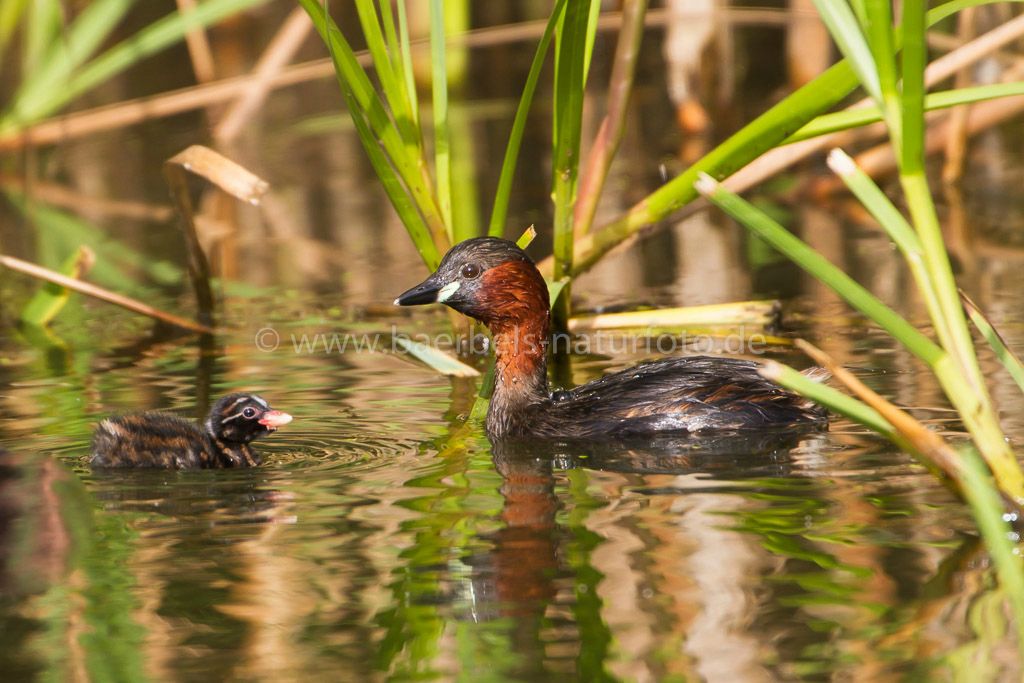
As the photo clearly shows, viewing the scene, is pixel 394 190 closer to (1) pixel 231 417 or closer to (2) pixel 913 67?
(1) pixel 231 417

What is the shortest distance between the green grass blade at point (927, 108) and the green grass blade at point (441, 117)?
1266mm

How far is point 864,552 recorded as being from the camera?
400 centimetres

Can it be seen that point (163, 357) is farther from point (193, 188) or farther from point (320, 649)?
point (193, 188)

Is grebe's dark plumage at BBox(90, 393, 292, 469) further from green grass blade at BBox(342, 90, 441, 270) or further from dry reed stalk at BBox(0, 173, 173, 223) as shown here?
dry reed stalk at BBox(0, 173, 173, 223)

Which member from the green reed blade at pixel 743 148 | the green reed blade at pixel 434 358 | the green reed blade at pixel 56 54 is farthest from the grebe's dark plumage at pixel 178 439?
the green reed blade at pixel 56 54

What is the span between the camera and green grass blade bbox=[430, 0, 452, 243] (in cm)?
569

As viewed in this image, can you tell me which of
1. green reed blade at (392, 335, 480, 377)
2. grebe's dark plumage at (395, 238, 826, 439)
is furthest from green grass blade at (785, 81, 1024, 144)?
green reed blade at (392, 335, 480, 377)

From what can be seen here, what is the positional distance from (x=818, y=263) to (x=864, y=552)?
82 centimetres

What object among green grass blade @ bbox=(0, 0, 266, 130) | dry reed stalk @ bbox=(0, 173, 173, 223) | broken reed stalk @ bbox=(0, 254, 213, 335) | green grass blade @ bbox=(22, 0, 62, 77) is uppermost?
green grass blade @ bbox=(22, 0, 62, 77)

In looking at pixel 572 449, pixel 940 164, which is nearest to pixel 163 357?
pixel 572 449

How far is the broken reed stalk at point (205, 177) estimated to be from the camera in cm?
629

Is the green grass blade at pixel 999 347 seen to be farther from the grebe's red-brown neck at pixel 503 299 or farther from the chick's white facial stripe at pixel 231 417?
the chick's white facial stripe at pixel 231 417

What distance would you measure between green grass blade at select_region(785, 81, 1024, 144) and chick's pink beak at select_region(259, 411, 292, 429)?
198 cm

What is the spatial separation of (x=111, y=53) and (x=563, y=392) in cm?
449
